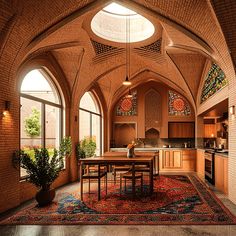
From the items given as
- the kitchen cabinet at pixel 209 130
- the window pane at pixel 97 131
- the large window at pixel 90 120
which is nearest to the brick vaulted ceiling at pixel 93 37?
the large window at pixel 90 120

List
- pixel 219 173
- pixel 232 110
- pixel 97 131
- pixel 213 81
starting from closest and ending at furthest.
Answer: pixel 232 110 → pixel 219 173 → pixel 213 81 → pixel 97 131

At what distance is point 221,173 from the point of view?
6516 mm

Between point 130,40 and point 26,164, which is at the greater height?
point 130,40

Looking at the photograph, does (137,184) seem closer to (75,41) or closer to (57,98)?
(57,98)

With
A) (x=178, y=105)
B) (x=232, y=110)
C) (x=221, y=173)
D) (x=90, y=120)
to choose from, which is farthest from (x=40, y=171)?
(x=178, y=105)

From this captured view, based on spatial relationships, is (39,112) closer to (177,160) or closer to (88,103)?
(88,103)

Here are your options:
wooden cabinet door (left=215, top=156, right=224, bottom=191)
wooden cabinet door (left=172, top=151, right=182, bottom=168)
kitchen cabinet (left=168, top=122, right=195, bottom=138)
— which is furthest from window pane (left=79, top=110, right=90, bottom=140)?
wooden cabinet door (left=215, top=156, right=224, bottom=191)

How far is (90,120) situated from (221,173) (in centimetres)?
575

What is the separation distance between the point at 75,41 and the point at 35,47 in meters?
1.30

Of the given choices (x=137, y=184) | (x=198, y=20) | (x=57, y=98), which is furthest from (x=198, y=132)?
(x=198, y=20)

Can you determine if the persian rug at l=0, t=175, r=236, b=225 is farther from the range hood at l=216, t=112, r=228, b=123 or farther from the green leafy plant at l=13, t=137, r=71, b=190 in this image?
the range hood at l=216, t=112, r=228, b=123

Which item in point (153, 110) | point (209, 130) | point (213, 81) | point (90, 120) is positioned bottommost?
point (209, 130)

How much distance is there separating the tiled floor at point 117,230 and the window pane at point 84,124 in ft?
19.9

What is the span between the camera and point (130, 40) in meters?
7.75
